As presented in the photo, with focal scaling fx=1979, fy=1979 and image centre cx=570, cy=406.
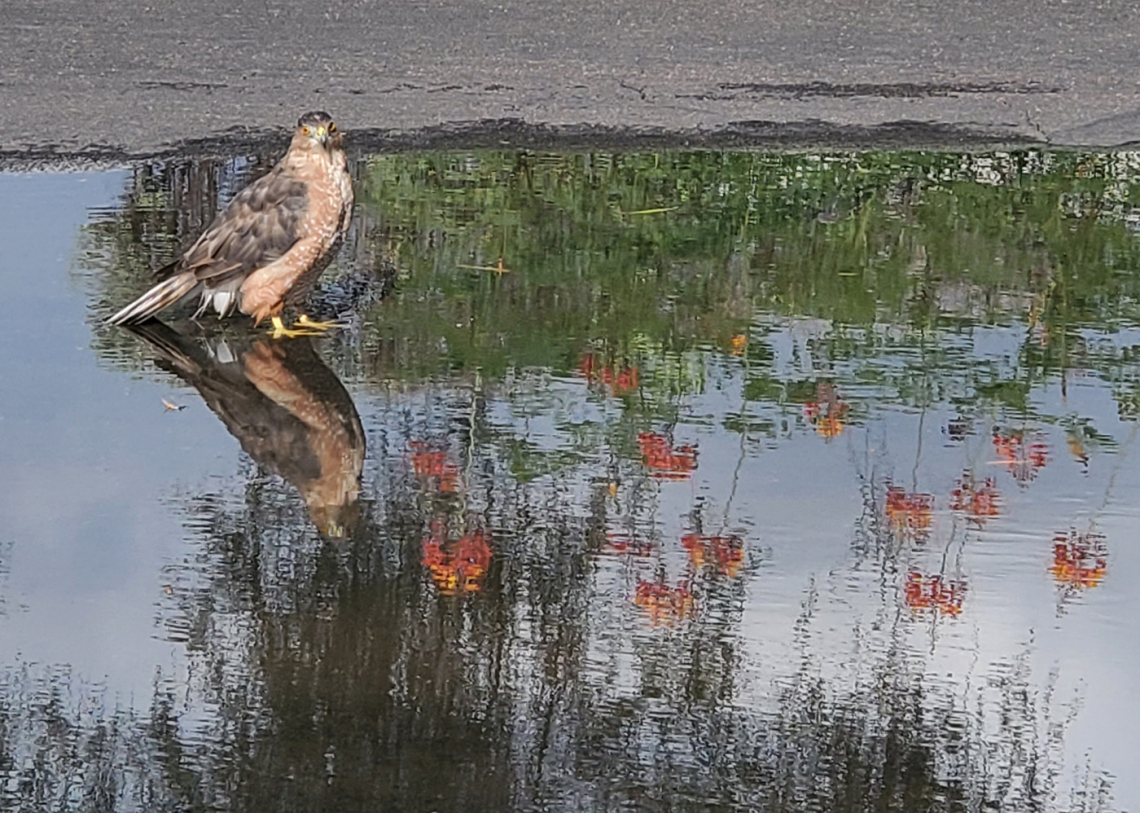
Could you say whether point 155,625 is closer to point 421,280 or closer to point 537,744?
point 537,744

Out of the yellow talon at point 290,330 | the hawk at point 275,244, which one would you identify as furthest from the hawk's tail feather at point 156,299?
the yellow talon at point 290,330

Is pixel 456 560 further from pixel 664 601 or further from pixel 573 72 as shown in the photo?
pixel 573 72

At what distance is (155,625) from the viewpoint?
405 cm

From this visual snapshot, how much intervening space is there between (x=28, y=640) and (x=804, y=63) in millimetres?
6306

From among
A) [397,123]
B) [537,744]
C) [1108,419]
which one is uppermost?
[397,123]

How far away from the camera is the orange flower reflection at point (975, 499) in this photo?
4.62 metres

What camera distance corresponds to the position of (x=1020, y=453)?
16.3ft

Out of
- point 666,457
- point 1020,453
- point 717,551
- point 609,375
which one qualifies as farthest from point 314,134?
point 1020,453

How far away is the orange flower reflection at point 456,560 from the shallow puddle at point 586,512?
0.01m

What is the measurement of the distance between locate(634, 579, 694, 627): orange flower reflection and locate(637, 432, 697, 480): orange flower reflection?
60 centimetres

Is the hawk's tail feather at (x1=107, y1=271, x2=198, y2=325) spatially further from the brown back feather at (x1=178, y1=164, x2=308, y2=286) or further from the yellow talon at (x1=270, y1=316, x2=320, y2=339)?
the yellow talon at (x1=270, y1=316, x2=320, y2=339)

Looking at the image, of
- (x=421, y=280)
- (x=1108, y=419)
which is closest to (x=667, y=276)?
(x=421, y=280)

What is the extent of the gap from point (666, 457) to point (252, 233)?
5.61 ft

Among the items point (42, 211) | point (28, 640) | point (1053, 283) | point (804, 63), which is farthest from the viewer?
point (804, 63)
